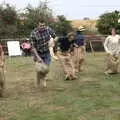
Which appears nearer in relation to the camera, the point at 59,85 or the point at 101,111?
the point at 101,111

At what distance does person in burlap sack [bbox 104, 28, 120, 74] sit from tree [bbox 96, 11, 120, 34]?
2217 centimetres

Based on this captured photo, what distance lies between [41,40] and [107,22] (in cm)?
2734

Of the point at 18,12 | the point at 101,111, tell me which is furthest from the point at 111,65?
the point at 18,12

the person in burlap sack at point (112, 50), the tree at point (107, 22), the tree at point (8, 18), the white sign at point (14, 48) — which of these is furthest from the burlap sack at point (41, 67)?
the tree at point (107, 22)

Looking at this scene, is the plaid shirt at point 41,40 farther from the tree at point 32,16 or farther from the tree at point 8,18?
the tree at point 8,18

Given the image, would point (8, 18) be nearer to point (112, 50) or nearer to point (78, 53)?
point (78, 53)

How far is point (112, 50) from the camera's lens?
18359mm

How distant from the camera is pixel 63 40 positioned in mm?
16562

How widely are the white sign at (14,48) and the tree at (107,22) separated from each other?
33.3ft

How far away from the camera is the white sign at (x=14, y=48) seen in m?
33.0

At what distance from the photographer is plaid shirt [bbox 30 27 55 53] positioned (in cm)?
1409

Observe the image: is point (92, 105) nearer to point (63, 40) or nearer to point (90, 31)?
point (63, 40)

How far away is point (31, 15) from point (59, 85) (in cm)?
2683

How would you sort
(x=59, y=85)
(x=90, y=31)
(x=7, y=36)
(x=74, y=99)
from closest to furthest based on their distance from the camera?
(x=74, y=99), (x=59, y=85), (x=7, y=36), (x=90, y=31)
